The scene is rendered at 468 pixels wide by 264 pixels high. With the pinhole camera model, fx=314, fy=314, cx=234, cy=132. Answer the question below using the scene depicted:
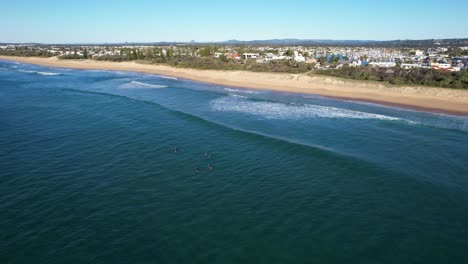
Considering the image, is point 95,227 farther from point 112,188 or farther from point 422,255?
point 422,255

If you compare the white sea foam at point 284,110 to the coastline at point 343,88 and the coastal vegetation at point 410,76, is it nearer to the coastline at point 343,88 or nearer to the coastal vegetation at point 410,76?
the coastline at point 343,88

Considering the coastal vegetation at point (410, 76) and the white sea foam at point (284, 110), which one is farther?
the coastal vegetation at point (410, 76)

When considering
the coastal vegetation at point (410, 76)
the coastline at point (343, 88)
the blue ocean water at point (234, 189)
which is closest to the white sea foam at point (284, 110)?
the blue ocean water at point (234, 189)

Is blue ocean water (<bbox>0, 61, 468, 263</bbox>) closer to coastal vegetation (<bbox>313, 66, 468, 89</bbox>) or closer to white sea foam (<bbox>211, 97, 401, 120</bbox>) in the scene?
white sea foam (<bbox>211, 97, 401, 120</bbox>)

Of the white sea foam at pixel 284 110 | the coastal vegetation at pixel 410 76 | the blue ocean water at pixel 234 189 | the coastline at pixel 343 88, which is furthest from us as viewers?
the coastal vegetation at pixel 410 76

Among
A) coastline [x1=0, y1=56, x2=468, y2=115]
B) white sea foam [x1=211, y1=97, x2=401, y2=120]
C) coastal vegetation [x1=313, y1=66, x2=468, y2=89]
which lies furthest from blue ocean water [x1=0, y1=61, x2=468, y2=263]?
coastal vegetation [x1=313, y1=66, x2=468, y2=89]

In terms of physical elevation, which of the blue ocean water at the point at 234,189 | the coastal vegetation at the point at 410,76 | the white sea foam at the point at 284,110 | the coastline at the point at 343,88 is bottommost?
the blue ocean water at the point at 234,189
